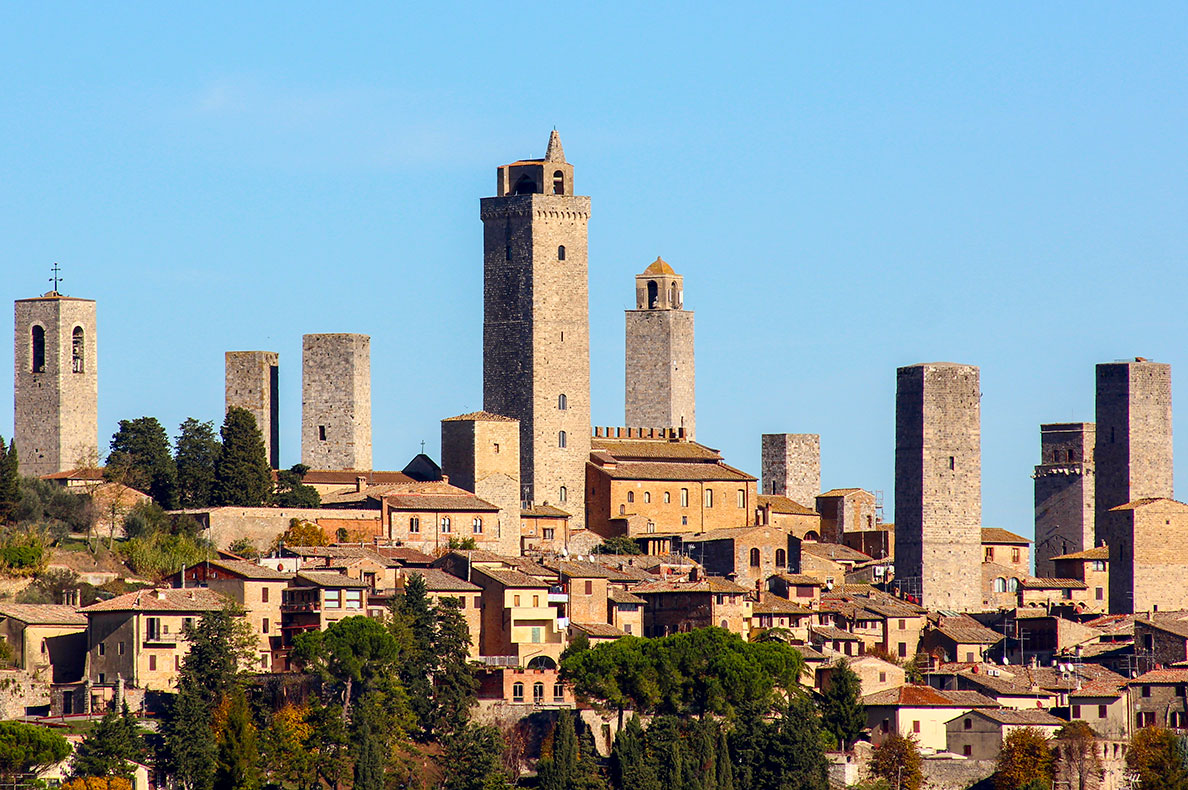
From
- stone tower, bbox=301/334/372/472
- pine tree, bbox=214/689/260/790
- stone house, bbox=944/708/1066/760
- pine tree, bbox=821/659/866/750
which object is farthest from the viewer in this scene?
stone tower, bbox=301/334/372/472

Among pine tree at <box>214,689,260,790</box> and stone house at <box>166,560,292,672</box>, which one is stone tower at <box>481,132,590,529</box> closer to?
stone house at <box>166,560,292,672</box>

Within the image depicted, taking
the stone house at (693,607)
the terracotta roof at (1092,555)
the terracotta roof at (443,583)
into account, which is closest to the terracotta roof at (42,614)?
the terracotta roof at (443,583)

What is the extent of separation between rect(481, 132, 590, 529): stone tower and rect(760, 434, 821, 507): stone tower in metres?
11.5

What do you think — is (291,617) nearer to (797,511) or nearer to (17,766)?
(17,766)

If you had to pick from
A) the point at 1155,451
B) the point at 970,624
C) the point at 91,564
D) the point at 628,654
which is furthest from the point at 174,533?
A: the point at 1155,451

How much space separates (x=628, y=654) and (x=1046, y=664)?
13802 millimetres

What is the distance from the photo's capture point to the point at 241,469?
2697 inches

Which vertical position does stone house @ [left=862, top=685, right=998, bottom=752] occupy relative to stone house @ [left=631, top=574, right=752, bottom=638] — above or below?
below

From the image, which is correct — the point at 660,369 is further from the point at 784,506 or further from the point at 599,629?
the point at 599,629

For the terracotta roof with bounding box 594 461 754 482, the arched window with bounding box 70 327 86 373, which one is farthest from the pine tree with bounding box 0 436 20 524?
the terracotta roof with bounding box 594 461 754 482

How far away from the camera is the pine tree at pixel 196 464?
6875cm

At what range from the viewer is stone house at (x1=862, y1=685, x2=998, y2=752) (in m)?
60.8

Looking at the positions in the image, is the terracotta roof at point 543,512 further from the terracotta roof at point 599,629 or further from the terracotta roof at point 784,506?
the terracotta roof at point 599,629

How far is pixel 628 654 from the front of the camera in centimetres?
5925
